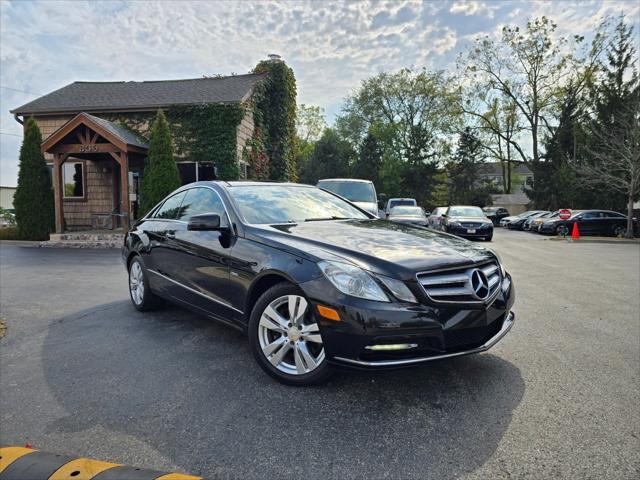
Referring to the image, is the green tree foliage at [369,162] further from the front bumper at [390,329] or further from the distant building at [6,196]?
the front bumper at [390,329]

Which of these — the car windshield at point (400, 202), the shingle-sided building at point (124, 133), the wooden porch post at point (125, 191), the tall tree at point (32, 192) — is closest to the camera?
the wooden porch post at point (125, 191)

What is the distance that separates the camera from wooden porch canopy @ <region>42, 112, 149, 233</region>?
46.0 ft

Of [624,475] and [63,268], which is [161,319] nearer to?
[624,475]

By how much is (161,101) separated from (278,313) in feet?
53.2

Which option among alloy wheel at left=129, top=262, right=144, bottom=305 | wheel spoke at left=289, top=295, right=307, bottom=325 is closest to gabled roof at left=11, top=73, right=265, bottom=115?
alloy wheel at left=129, top=262, right=144, bottom=305

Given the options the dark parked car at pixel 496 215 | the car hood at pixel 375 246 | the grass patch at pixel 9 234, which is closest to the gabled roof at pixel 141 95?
the grass patch at pixel 9 234

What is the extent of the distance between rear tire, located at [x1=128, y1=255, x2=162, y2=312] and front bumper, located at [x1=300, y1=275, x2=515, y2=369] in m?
3.03

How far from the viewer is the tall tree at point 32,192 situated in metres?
14.8

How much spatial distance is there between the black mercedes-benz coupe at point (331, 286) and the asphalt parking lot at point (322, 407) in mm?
333

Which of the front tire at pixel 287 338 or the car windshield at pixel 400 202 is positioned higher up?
the car windshield at pixel 400 202

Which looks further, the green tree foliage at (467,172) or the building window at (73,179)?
A: the green tree foliage at (467,172)

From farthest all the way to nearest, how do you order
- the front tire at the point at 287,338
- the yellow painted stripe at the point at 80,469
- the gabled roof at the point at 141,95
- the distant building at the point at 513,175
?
1. the distant building at the point at 513,175
2. the gabled roof at the point at 141,95
3. the front tire at the point at 287,338
4. the yellow painted stripe at the point at 80,469

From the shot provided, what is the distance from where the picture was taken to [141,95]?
717 inches

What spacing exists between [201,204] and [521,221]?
31.9m
